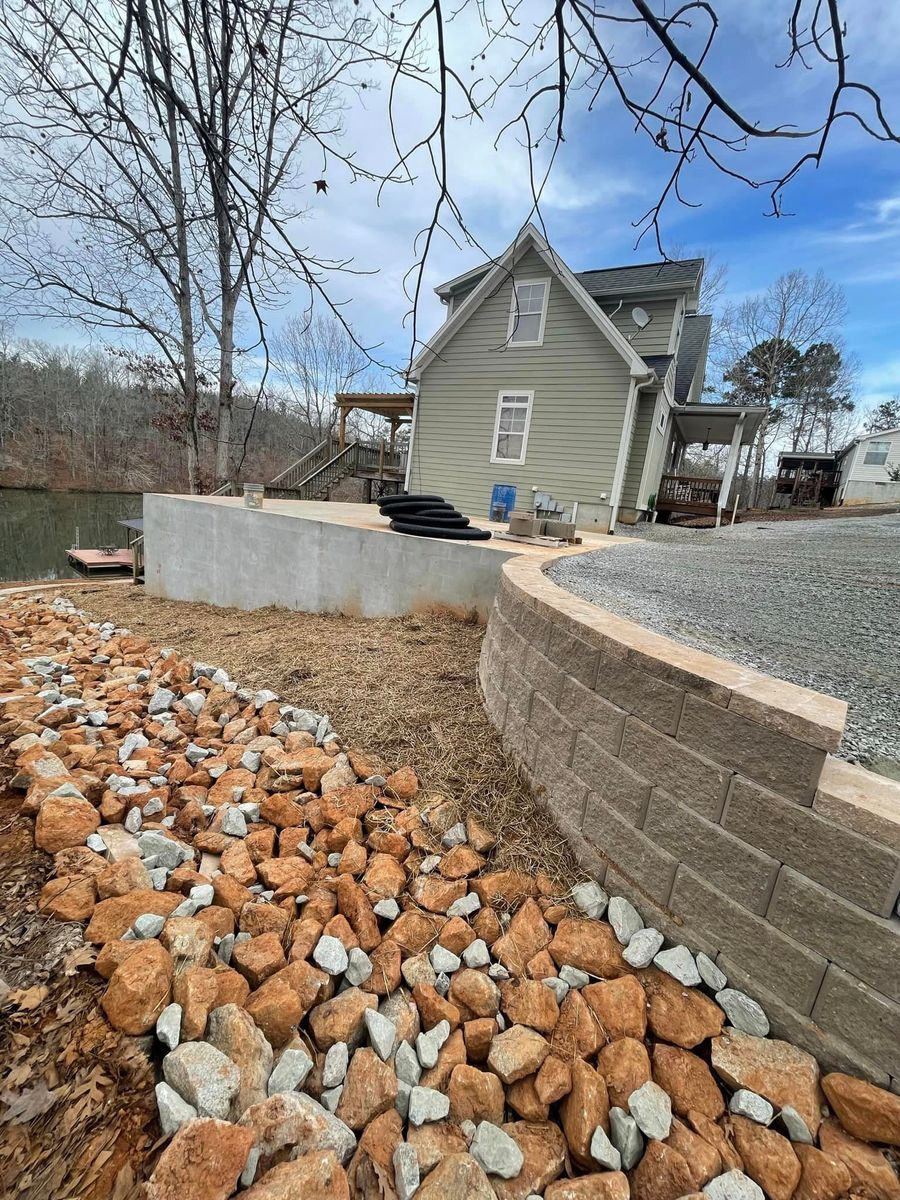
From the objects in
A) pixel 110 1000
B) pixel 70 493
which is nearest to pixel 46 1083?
pixel 110 1000

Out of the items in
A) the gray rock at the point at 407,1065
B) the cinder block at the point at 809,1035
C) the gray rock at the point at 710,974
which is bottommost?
the gray rock at the point at 407,1065

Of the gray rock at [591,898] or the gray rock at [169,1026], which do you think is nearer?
the gray rock at [169,1026]

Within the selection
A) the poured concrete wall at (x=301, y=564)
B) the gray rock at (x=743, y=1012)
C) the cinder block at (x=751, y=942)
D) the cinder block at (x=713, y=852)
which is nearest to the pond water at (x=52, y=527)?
the poured concrete wall at (x=301, y=564)

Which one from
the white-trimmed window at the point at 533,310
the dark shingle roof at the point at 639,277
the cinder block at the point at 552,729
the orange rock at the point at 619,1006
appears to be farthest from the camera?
the dark shingle roof at the point at 639,277

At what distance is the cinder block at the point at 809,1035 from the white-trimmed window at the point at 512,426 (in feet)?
29.1

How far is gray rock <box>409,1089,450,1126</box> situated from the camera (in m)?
1.16

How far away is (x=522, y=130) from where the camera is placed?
1377 millimetres

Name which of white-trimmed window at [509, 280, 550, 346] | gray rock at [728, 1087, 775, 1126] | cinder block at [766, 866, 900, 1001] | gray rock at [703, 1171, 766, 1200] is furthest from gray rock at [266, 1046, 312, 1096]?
white-trimmed window at [509, 280, 550, 346]

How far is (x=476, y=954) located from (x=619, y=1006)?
43cm

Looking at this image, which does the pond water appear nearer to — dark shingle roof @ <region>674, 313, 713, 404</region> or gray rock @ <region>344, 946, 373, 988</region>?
gray rock @ <region>344, 946, 373, 988</region>

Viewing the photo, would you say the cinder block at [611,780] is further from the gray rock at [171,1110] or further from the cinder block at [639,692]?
the gray rock at [171,1110]

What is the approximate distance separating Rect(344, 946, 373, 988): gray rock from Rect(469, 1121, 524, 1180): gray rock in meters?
0.47

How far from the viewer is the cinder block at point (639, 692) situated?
1.50 metres

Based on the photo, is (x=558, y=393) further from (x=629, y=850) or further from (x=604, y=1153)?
(x=604, y=1153)
